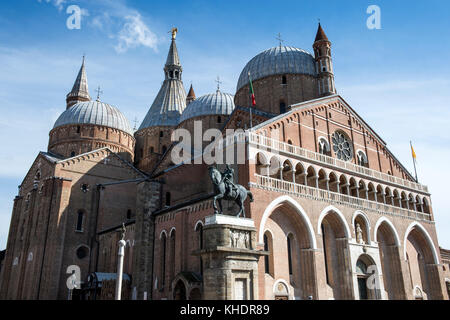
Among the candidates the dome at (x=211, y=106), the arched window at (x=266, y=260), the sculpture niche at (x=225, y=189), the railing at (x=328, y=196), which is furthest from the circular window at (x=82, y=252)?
the sculpture niche at (x=225, y=189)

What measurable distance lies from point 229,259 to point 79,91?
44.0 m

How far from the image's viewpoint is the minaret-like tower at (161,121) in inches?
1703

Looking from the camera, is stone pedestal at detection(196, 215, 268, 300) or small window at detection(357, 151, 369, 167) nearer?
stone pedestal at detection(196, 215, 268, 300)

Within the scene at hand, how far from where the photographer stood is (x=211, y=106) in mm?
37906

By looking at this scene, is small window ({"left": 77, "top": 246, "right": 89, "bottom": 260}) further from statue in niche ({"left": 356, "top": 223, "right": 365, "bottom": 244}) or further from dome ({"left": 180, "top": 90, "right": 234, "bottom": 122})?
statue in niche ({"left": 356, "top": 223, "right": 365, "bottom": 244})

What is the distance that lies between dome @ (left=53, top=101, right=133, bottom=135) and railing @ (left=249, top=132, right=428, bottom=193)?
877 inches

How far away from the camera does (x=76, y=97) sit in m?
51.8

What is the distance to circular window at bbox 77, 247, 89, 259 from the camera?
32162 millimetres

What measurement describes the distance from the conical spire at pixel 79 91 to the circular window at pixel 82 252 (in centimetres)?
2521

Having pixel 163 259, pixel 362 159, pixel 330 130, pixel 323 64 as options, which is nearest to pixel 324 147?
pixel 330 130

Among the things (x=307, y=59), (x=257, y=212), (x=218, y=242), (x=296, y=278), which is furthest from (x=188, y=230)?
(x=307, y=59)

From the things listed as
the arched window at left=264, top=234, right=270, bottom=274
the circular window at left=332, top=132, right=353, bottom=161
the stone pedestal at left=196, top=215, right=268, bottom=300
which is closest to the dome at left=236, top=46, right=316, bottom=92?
the circular window at left=332, top=132, right=353, bottom=161

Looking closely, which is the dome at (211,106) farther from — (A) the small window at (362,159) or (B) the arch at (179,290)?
(B) the arch at (179,290)
